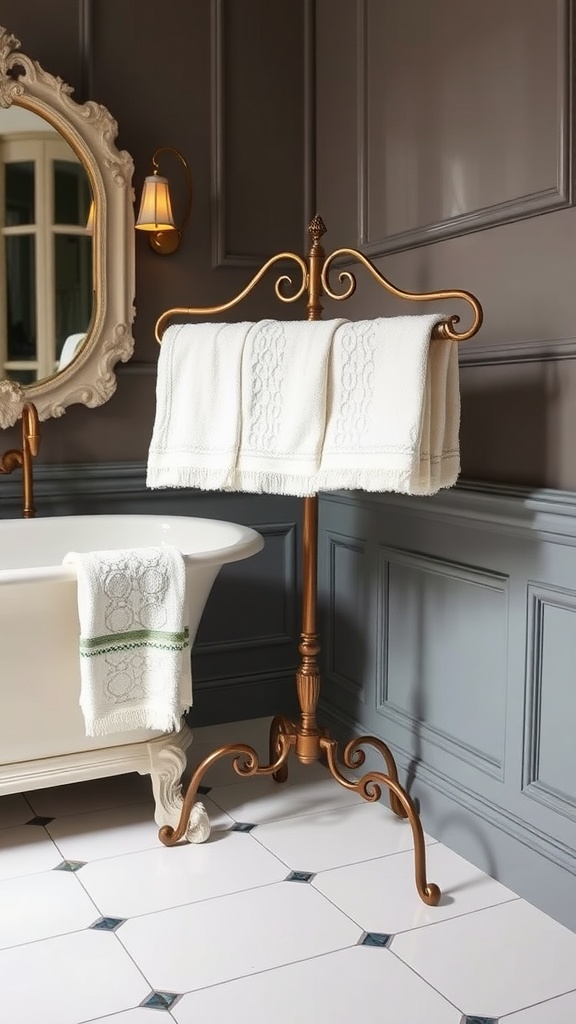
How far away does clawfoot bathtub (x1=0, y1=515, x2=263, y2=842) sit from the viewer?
2.08m

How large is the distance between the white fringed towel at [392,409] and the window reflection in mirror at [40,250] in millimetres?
1036

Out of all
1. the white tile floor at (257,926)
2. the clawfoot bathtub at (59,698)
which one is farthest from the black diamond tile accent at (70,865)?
the clawfoot bathtub at (59,698)

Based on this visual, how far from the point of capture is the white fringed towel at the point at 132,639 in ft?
6.81

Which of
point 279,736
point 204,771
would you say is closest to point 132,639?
point 204,771

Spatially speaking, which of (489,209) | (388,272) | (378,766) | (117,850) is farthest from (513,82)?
(117,850)

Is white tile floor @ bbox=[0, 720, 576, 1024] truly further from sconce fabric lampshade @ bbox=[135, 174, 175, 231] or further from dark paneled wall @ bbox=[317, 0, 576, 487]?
sconce fabric lampshade @ bbox=[135, 174, 175, 231]

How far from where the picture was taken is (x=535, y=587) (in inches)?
81.3

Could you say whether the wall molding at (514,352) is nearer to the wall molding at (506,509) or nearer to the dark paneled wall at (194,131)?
the wall molding at (506,509)

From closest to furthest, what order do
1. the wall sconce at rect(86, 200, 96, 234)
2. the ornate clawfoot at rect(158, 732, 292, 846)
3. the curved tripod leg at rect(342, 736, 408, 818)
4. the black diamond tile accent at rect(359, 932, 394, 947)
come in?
the black diamond tile accent at rect(359, 932, 394, 947) < the ornate clawfoot at rect(158, 732, 292, 846) < the curved tripod leg at rect(342, 736, 408, 818) < the wall sconce at rect(86, 200, 96, 234)

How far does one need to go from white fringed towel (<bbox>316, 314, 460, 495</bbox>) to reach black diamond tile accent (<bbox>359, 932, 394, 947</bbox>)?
2.79 ft

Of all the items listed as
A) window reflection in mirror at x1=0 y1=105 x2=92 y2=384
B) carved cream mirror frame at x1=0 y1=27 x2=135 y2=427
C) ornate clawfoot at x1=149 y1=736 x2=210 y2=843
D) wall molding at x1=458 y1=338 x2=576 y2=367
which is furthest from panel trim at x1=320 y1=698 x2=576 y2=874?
window reflection in mirror at x1=0 y1=105 x2=92 y2=384

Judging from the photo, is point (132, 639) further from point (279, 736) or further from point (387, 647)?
point (387, 647)

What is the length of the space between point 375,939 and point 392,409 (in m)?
1.01

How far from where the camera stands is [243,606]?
3145 millimetres
